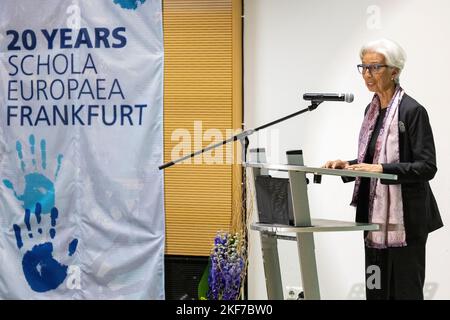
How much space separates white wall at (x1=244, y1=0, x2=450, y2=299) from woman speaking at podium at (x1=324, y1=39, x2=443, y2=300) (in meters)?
1.21

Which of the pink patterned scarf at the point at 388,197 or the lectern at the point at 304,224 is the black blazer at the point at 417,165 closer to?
the pink patterned scarf at the point at 388,197

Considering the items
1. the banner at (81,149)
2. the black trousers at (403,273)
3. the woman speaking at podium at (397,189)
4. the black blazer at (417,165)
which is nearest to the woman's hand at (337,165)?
the woman speaking at podium at (397,189)

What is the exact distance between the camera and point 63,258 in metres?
5.28

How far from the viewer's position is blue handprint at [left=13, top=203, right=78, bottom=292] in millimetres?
5293

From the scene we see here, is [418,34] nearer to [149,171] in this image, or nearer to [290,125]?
[290,125]

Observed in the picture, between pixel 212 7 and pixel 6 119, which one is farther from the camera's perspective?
pixel 6 119

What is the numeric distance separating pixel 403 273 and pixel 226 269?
5.02 feet

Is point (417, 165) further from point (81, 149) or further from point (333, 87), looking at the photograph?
point (81, 149)

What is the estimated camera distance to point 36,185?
534cm

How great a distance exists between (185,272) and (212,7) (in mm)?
1961

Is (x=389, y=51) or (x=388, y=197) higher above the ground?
(x=389, y=51)

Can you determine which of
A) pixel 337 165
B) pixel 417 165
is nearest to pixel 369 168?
pixel 337 165

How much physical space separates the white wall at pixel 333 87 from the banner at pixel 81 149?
31.0 inches

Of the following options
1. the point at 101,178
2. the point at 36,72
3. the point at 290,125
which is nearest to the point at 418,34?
the point at 290,125
